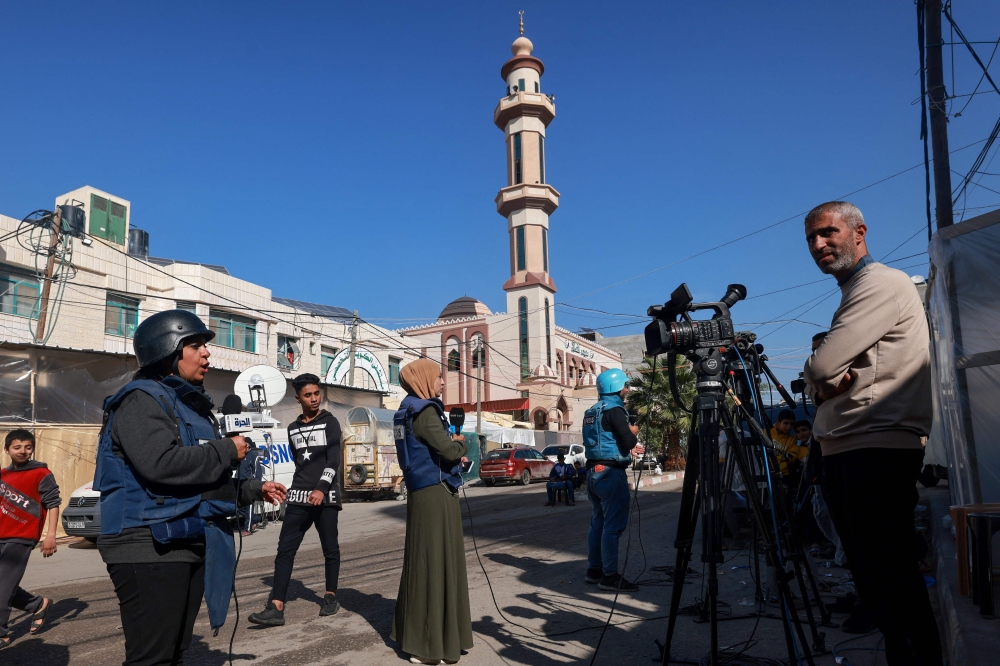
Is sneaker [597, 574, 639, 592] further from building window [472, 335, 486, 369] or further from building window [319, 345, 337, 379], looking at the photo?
building window [472, 335, 486, 369]

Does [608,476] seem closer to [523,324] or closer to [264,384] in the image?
[264,384]

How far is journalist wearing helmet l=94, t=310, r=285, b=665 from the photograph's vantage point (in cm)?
262

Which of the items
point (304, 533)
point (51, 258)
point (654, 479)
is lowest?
point (654, 479)

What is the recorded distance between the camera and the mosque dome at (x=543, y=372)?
5006cm

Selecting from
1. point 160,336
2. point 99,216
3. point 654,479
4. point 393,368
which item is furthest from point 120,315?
point 160,336

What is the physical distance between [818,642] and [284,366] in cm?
3035

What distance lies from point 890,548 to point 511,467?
23.9m

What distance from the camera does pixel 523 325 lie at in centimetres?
5234

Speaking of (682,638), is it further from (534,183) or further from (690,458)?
(534,183)

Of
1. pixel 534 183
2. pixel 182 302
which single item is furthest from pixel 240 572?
pixel 534 183

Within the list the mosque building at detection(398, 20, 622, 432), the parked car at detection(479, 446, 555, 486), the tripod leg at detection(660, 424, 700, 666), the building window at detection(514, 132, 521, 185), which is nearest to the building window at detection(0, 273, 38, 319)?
the parked car at detection(479, 446, 555, 486)

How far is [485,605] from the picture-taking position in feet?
19.3

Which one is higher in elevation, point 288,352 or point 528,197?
point 528,197

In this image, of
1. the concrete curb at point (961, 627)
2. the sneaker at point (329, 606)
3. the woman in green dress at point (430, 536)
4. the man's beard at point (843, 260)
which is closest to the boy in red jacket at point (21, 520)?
the sneaker at point (329, 606)
